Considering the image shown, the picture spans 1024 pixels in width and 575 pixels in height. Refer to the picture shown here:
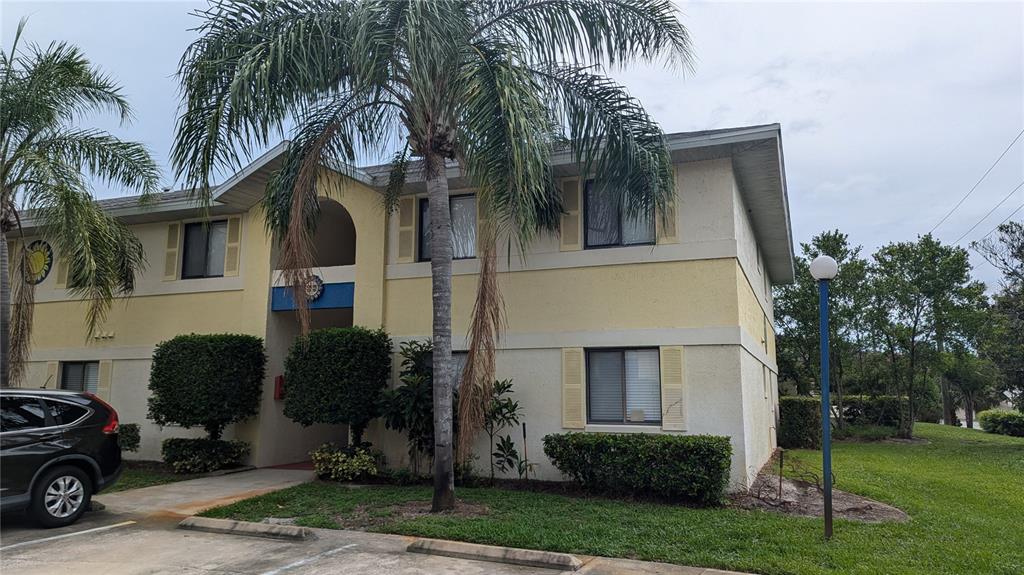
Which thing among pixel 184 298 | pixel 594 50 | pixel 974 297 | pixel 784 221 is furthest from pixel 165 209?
pixel 974 297

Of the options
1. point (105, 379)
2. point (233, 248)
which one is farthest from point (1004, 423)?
point (105, 379)

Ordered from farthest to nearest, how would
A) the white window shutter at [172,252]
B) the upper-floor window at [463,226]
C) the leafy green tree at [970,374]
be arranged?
the leafy green tree at [970,374] → the white window shutter at [172,252] → the upper-floor window at [463,226]

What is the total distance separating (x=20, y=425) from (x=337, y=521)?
386 centimetres

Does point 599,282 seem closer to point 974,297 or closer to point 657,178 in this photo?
point 657,178

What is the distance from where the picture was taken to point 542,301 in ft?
38.6

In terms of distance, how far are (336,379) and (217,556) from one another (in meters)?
4.55

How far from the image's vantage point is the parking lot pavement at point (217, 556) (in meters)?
6.50

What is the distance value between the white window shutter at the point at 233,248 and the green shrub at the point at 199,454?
3.56 m

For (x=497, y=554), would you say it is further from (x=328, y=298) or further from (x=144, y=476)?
(x=144, y=476)

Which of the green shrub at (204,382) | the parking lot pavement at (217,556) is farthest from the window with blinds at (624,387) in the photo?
the green shrub at (204,382)

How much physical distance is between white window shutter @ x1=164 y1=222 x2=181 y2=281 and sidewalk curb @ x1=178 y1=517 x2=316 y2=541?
796cm

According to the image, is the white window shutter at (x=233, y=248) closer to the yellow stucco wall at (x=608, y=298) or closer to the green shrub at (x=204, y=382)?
the green shrub at (x=204, y=382)

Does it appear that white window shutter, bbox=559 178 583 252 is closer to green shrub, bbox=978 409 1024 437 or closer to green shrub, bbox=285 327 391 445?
green shrub, bbox=285 327 391 445

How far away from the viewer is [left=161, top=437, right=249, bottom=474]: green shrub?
1281cm
